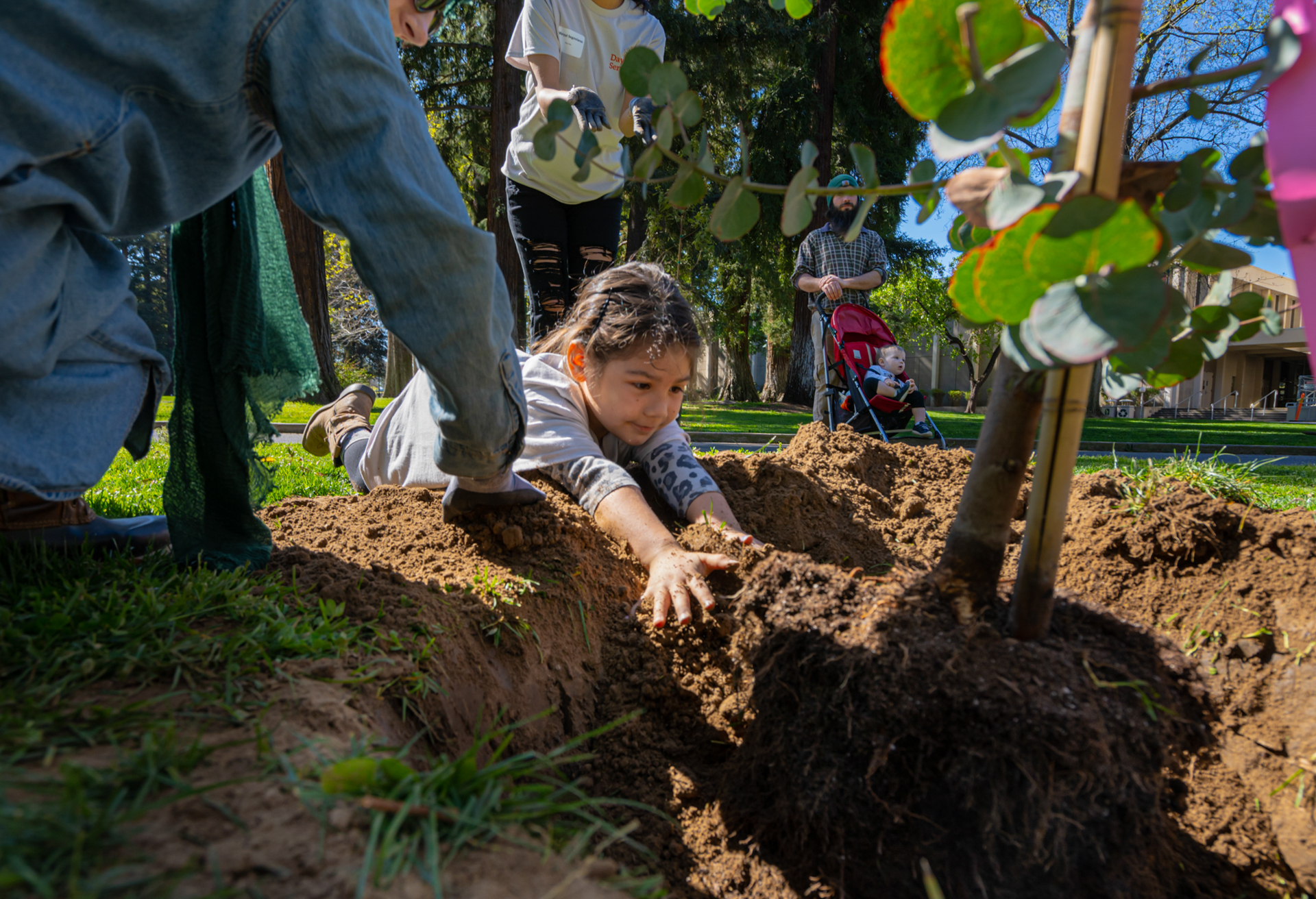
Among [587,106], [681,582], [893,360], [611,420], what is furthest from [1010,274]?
A: [893,360]

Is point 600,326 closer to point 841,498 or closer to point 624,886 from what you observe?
point 841,498

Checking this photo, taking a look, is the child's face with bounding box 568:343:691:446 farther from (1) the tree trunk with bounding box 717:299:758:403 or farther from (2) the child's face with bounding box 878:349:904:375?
(1) the tree trunk with bounding box 717:299:758:403

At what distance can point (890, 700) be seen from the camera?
1.18m

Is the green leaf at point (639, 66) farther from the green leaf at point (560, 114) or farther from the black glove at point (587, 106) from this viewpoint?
the black glove at point (587, 106)

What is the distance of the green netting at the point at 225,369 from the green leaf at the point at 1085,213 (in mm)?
1720

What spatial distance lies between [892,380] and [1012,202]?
218 inches

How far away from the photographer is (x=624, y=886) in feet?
2.73

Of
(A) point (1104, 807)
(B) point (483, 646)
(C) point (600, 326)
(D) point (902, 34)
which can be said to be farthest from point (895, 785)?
(C) point (600, 326)

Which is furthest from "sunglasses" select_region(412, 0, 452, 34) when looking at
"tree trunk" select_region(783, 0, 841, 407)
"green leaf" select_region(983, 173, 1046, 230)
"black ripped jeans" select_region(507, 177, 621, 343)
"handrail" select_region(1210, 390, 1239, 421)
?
"handrail" select_region(1210, 390, 1239, 421)

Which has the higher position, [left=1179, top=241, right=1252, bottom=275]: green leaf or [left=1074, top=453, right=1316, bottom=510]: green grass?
[left=1179, top=241, right=1252, bottom=275]: green leaf

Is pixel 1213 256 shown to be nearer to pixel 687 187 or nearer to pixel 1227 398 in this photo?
pixel 687 187

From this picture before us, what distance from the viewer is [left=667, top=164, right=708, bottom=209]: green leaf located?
Result: 1.36 meters

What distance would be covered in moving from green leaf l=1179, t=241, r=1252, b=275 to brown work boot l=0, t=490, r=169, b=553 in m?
2.29

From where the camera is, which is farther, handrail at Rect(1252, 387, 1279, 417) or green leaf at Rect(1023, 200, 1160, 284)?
handrail at Rect(1252, 387, 1279, 417)
